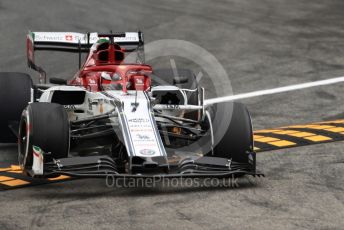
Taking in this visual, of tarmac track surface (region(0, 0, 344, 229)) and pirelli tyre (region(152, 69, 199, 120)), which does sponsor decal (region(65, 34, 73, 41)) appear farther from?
A: tarmac track surface (region(0, 0, 344, 229))

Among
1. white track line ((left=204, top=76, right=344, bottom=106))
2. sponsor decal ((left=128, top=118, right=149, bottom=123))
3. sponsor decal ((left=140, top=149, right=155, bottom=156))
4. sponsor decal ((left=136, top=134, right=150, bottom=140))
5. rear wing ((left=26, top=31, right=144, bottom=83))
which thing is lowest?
sponsor decal ((left=140, top=149, right=155, bottom=156))

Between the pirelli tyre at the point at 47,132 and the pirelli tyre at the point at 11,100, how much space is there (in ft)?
6.64

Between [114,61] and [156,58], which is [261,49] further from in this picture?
[114,61]

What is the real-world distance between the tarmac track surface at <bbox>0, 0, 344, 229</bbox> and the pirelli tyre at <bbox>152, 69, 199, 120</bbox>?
1.46 metres

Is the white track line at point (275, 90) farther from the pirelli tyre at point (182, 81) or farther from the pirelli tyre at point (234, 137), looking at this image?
the pirelli tyre at point (234, 137)

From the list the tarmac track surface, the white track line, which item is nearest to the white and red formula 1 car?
the tarmac track surface

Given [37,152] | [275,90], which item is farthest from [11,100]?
[275,90]

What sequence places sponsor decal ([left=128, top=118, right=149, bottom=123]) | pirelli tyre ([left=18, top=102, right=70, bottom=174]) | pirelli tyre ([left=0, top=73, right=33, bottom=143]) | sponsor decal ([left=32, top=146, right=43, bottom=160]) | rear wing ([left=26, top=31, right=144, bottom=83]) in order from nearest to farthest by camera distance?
sponsor decal ([left=32, top=146, right=43, bottom=160]) < pirelli tyre ([left=18, top=102, right=70, bottom=174]) < sponsor decal ([left=128, top=118, right=149, bottom=123]) < pirelli tyre ([left=0, top=73, right=33, bottom=143]) < rear wing ([left=26, top=31, right=144, bottom=83])

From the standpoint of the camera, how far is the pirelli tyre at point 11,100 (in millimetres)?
14164

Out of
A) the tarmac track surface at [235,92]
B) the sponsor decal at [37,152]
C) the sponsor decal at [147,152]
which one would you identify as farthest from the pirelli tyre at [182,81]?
the sponsor decal at [37,152]

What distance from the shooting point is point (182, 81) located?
14641mm

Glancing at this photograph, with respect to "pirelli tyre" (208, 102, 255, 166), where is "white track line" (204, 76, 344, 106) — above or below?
above

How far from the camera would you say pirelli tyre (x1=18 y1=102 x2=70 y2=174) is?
11914mm

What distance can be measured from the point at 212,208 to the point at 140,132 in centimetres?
158
